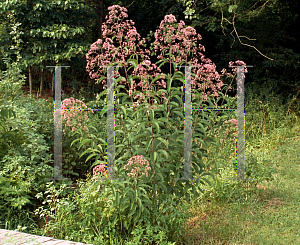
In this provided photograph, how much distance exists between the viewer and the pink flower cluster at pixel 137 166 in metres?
2.93

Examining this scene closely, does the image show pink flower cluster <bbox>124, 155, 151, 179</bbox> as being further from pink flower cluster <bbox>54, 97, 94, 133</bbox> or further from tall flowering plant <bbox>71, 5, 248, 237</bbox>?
pink flower cluster <bbox>54, 97, 94, 133</bbox>

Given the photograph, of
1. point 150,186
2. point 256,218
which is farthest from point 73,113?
point 256,218

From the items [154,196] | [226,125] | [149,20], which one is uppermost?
[149,20]

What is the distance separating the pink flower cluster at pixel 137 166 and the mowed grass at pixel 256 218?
100cm

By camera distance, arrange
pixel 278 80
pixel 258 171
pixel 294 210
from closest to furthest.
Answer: pixel 294 210, pixel 258 171, pixel 278 80

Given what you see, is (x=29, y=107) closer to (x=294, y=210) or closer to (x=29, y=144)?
(x=29, y=144)

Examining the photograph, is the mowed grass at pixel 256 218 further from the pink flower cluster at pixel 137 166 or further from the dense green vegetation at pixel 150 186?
the pink flower cluster at pixel 137 166

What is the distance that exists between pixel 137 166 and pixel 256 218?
1780mm

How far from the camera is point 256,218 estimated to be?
12.8ft

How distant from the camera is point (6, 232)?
3.11 m

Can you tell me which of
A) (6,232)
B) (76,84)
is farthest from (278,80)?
(6,232)

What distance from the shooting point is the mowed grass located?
3490mm

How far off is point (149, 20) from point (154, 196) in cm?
860

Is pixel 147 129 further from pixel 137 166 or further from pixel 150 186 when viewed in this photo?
pixel 150 186
